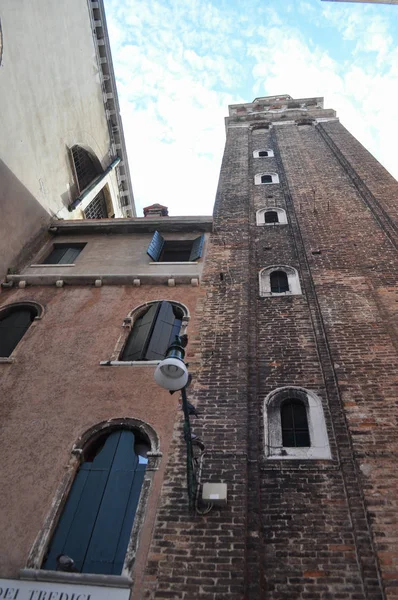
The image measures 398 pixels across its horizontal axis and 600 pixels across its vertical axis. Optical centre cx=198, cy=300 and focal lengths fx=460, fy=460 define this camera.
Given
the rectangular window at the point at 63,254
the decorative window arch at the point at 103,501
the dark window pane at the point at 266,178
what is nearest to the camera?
the decorative window arch at the point at 103,501

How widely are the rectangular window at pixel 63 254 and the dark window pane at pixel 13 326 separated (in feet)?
9.04

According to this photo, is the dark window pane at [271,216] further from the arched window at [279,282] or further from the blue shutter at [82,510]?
the blue shutter at [82,510]

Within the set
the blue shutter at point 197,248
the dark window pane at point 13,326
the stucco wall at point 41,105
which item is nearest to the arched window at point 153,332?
the blue shutter at point 197,248

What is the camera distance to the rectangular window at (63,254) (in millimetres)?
14070

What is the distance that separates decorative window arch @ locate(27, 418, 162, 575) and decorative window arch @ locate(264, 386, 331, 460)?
189 cm

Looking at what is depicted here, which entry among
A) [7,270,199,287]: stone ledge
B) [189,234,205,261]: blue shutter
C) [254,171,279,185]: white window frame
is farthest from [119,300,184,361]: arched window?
[254,171,279,185]: white window frame

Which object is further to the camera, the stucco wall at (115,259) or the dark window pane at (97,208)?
the dark window pane at (97,208)

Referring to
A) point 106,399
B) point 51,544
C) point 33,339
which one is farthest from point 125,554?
point 33,339

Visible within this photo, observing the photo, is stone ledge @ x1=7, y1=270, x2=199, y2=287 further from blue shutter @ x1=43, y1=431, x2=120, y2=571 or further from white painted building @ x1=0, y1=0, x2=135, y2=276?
blue shutter @ x1=43, y1=431, x2=120, y2=571

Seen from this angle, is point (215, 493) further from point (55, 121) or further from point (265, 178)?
point (265, 178)

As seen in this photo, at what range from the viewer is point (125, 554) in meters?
6.00

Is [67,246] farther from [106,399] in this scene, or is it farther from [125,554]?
[125,554]

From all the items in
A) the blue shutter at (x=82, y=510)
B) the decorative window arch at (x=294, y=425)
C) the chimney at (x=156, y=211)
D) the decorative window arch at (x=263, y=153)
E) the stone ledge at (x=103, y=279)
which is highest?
the decorative window arch at (x=263, y=153)

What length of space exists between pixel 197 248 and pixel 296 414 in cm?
678
